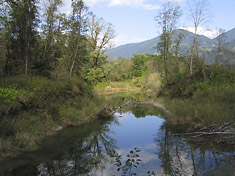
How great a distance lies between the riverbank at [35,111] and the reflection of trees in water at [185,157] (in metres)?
5.58

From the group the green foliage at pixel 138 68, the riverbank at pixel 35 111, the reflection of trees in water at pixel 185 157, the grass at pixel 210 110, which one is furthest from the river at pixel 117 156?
the green foliage at pixel 138 68

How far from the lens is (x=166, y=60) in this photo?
2595 cm

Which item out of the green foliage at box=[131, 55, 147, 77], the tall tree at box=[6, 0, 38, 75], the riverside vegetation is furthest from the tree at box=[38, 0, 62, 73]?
the green foliage at box=[131, 55, 147, 77]

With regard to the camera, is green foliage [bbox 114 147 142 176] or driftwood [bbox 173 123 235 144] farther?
driftwood [bbox 173 123 235 144]

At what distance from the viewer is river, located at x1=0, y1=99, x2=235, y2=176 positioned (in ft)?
21.3

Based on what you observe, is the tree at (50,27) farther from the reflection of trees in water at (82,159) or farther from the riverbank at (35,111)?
the reflection of trees in water at (82,159)

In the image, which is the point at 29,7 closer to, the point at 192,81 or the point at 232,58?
the point at 192,81

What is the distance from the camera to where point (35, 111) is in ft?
36.7

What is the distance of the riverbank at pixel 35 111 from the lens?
817 centimetres

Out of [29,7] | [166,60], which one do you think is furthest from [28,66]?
[166,60]

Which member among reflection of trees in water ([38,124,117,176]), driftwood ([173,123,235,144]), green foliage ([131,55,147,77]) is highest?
green foliage ([131,55,147,77])

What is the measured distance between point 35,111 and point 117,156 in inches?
232

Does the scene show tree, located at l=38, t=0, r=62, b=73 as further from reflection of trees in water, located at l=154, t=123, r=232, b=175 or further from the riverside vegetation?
reflection of trees in water, located at l=154, t=123, r=232, b=175

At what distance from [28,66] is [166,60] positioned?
17.0 m
